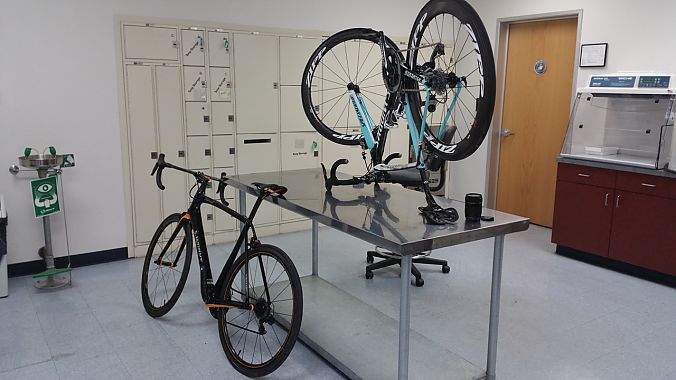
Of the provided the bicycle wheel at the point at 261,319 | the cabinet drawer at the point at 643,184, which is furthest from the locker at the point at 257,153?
the cabinet drawer at the point at 643,184

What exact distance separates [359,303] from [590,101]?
9.50 feet

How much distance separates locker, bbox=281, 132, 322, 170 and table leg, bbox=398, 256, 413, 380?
315 cm

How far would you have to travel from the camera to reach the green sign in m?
3.59

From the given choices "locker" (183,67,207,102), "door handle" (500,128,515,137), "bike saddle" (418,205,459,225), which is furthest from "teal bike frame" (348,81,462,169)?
"door handle" (500,128,515,137)

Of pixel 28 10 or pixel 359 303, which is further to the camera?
pixel 28 10

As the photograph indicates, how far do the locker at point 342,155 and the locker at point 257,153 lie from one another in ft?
1.81

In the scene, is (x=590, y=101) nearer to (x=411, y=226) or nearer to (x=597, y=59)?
(x=597, y=59)

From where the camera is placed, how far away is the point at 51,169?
12.5 feet

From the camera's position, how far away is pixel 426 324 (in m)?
3.17

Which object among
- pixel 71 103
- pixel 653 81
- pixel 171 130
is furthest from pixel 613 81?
pixel 71 103

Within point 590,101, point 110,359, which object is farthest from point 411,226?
point 590,101

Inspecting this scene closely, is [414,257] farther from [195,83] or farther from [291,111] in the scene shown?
[195,83]

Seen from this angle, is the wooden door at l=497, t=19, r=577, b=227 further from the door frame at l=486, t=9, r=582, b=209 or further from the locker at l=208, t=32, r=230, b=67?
the locker at l=208, t=32, r=230, b=67

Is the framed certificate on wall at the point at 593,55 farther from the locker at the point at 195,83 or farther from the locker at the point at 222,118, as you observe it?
the locker at the point at 195,83
